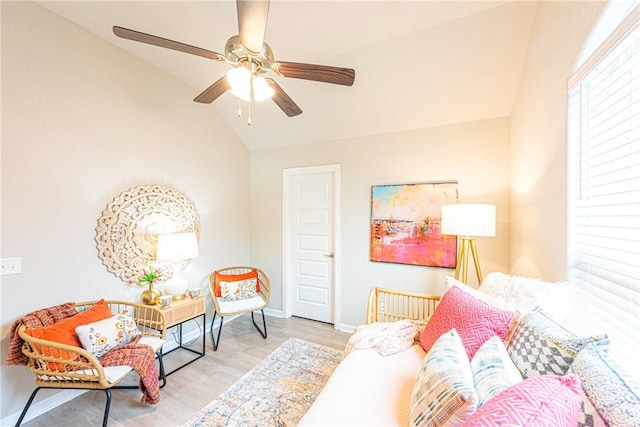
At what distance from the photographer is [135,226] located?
7.67 ft

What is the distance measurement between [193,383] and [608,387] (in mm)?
2528

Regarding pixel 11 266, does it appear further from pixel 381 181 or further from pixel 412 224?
pixel 412 224

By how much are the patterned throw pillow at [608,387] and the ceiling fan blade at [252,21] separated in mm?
1796

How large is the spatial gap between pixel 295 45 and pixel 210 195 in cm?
196

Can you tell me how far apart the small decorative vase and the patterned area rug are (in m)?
1.05

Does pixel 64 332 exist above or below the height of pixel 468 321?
below

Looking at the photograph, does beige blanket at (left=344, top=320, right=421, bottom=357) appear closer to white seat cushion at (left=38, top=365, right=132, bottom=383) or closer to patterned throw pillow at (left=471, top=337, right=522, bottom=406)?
patterned throw pillow at (left=471, top=337, right=522, bottom=406)

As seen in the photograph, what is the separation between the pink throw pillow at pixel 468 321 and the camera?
131 centimetres

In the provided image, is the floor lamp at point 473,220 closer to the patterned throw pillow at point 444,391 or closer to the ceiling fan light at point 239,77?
the patterned throw pillow at point 444,391

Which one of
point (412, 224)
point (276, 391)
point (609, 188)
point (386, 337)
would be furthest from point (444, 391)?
point (412, 224)

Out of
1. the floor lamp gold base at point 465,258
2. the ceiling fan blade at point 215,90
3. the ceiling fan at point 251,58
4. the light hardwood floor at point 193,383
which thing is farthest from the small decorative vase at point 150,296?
the floor lamp gold base at point 465,258

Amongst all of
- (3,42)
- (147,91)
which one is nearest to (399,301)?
(147,91)

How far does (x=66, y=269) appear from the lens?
1.94m

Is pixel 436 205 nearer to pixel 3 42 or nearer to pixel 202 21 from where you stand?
pixel 202 21
